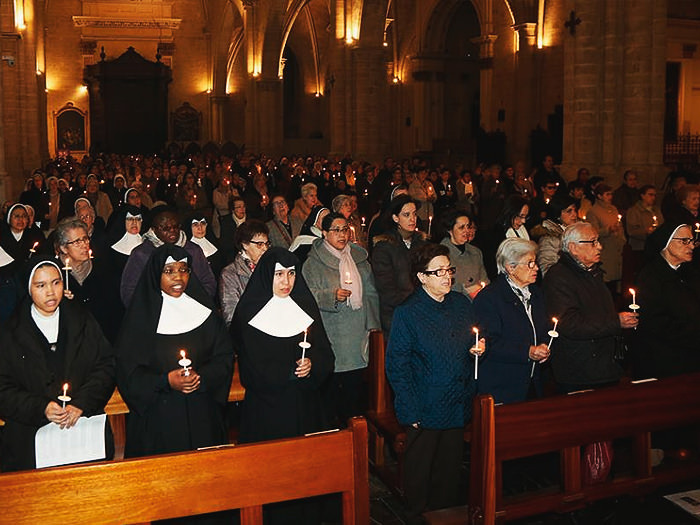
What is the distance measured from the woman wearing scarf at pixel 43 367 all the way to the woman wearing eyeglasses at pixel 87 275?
1.27 m

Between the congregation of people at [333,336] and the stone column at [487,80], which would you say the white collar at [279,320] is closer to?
the congregation of people at [333,336]

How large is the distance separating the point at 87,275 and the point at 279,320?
2891 mm

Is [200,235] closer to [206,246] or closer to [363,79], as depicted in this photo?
[206,246]

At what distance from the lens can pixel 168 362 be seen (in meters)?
4.74

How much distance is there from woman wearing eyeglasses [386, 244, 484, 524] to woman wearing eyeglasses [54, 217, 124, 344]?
2.41 meters

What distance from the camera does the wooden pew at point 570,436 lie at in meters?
4.23

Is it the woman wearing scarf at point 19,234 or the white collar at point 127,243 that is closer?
the white collar at point 127,243

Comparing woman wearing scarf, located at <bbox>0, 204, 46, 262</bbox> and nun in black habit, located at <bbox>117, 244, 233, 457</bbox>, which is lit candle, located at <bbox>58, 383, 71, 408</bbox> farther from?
woman wearing scarf, located at <bbox>0, 204, 46, 262</bbox>

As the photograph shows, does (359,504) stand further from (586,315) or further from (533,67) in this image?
(533,67)

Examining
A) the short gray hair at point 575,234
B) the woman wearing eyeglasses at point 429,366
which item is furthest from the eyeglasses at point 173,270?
the short gray hair at point 575,234

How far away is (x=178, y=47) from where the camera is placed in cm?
4403

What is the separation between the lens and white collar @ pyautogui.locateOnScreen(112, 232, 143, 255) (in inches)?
328

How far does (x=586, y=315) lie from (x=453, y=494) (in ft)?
4.59

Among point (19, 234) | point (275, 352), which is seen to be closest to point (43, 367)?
point (275, 352)
